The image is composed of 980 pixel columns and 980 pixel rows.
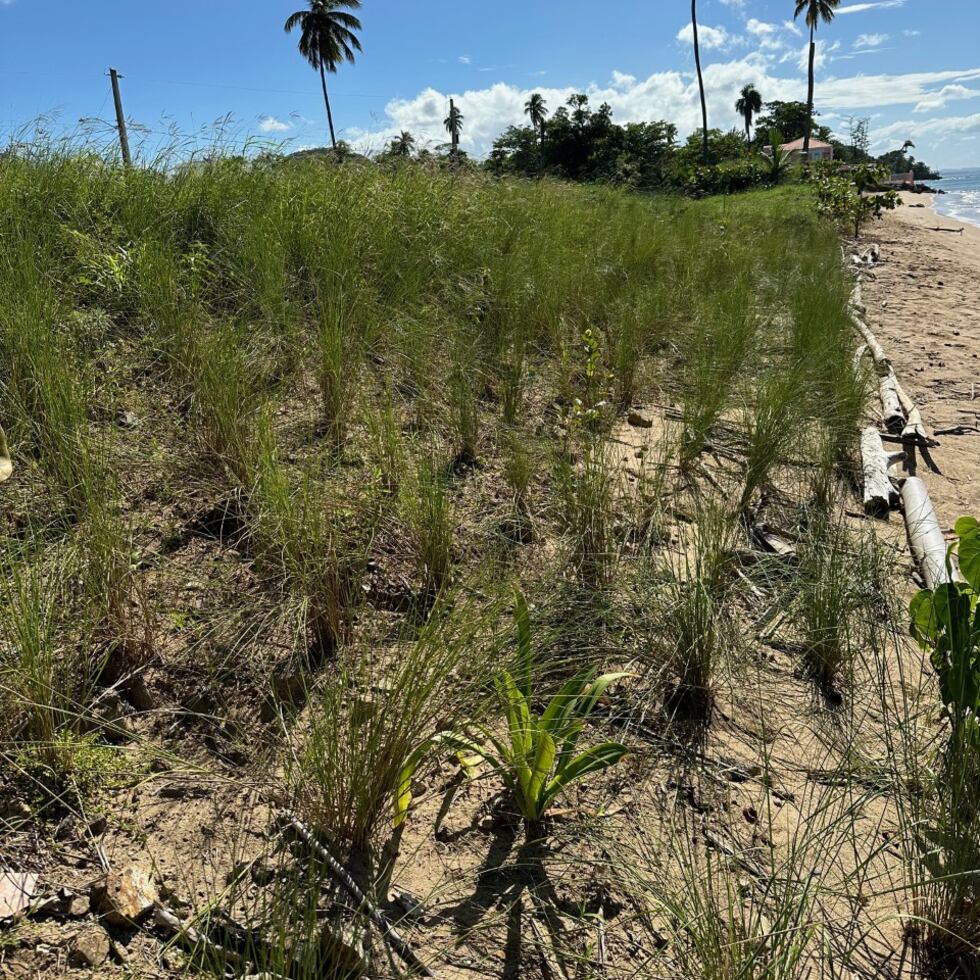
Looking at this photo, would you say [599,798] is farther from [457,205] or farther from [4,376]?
[457,205]

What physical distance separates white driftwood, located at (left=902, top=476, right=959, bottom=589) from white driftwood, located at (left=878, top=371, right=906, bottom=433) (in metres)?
0.87

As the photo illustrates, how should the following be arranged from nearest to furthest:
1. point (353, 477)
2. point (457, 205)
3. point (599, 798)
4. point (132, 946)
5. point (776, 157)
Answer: point (132, 946), point (599, 798), point (353, 477), point (457, 205), point (776, 157)

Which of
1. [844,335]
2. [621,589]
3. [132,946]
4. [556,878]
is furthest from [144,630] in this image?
[844,335]

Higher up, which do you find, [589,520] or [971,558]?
[971,558]

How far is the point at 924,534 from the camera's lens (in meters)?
3.04

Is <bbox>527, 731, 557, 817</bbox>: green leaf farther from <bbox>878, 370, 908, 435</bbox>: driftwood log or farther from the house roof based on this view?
the house roof

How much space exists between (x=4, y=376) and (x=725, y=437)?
3.26m

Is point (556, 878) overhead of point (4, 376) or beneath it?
beneath

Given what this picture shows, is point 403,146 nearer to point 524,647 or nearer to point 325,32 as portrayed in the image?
point 524,647

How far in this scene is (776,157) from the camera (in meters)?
24.1

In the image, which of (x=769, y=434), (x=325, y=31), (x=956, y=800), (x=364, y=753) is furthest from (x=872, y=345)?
(x=325, y=31)

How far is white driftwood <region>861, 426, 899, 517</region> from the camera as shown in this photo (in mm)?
3404

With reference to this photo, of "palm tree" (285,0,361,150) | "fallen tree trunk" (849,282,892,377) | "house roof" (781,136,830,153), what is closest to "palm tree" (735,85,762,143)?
"house roof" (781,136,830,153)

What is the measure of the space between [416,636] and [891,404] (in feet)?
13.0
